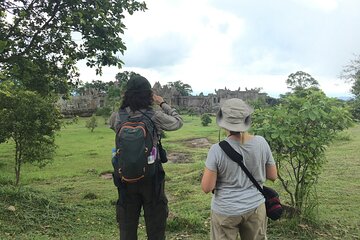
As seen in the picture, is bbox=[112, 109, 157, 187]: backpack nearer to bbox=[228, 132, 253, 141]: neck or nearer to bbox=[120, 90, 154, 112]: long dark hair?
bbox=[120, 90, 154, 112]: long dark hair

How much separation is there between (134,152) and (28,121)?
6595 millimetres

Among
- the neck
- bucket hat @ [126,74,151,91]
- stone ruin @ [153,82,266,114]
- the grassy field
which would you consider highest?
stone ruin @ [153,82,266,114]

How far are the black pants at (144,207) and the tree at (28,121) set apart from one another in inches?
230

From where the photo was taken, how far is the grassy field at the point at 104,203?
18.4ft

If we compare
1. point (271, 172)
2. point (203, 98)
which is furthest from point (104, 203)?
point (203, 98)

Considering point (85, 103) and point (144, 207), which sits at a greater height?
point (85, 103)

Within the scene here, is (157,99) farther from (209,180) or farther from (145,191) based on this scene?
(209,180)

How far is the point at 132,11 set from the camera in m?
7.20

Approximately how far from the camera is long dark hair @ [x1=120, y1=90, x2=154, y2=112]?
365 cm

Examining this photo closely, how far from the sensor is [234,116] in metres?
3.23

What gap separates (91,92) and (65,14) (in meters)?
40.4

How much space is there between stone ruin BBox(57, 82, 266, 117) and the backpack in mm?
36460

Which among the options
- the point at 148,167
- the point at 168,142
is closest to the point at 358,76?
the point at 168,142

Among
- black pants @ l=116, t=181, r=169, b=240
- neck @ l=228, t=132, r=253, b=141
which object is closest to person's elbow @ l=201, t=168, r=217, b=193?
neck @ l=228, t=132, r=253, b=141
